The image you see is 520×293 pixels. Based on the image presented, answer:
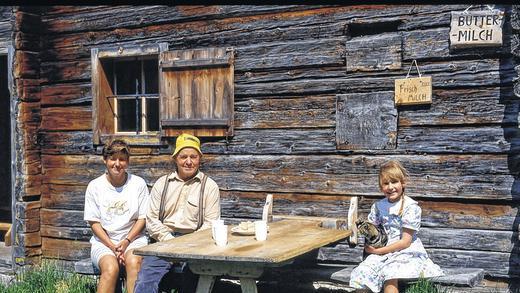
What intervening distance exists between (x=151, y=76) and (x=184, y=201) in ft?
7.58

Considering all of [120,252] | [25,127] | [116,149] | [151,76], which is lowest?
[120,252]

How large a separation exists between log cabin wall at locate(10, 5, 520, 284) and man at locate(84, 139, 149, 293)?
1261mm

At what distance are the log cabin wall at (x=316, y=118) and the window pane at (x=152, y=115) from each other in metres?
0.28

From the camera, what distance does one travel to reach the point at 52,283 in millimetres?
6527

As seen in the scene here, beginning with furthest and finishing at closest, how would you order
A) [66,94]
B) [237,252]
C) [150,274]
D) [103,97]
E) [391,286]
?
1. [66,94]
2. [103,97]
3. [150,274]
4. [391,286]
5. [237,252]

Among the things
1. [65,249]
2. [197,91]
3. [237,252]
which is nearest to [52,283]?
[65,249]

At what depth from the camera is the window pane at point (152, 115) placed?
7586mm

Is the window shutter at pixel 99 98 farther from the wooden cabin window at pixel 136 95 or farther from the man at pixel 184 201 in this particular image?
the man at pixel 184 201

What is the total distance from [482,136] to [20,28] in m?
5.30

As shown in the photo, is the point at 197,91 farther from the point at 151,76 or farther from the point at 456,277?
the point at 456,277

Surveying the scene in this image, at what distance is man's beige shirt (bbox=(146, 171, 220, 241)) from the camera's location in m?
5.68

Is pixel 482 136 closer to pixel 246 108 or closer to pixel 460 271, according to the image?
pixel 460 271

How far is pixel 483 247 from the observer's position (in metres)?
5.67

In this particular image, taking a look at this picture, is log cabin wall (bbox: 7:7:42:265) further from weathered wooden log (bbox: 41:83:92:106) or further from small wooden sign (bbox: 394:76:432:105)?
small wooden sign (bbox: 394:76:432:105)
